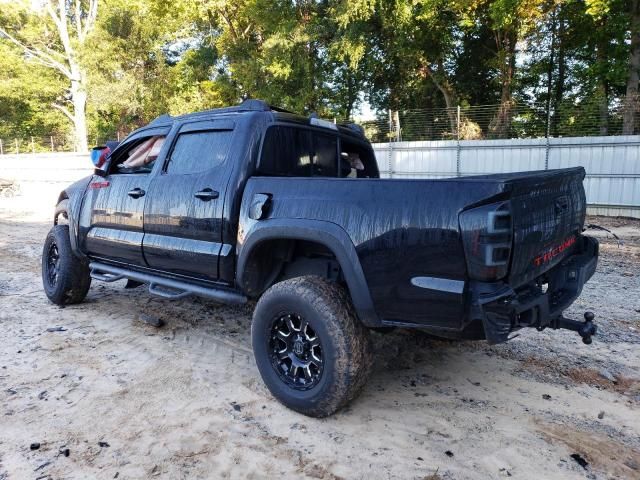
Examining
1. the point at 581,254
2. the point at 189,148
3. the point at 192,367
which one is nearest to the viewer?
the point at 581,254

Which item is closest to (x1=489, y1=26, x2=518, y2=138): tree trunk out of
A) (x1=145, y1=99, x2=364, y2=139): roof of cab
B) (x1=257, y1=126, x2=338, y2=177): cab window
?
(x1=257, y1=126, x2=338, y2=177): cab window

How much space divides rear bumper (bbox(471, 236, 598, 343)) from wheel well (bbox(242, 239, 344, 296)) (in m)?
1.07

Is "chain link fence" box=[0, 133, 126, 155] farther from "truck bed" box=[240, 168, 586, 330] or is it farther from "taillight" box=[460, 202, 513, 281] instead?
"taillight" box=[460, 202, 513, 281]

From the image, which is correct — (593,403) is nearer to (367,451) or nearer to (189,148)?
(367,451)

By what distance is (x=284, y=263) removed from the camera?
3.46 meters

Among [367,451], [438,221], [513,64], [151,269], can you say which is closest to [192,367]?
[151,269]

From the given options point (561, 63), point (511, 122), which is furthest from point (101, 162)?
point (561, 63)

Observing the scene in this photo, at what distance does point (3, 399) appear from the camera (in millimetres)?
3094

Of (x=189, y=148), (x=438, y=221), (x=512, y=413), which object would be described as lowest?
(x=512, y=413)

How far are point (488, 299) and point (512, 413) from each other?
1046 mm

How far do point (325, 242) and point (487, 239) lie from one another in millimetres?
927

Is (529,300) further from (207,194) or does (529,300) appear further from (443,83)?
(443,83)

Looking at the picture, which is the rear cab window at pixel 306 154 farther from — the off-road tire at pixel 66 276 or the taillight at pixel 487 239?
the off-road tire at pixel 66 276

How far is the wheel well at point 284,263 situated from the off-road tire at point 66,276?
248 centimetres
